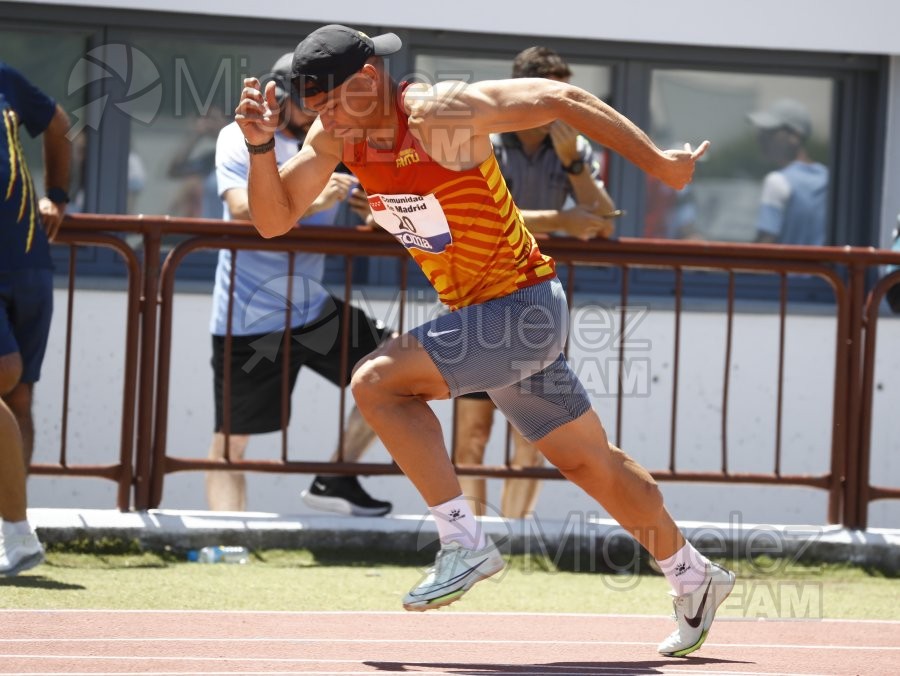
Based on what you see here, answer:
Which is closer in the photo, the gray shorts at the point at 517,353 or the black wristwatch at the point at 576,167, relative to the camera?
the gray shorts at the point at 517,353

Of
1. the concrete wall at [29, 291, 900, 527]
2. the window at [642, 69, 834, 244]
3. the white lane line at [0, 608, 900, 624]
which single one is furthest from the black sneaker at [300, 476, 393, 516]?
the window at [642, 69, 834, 244]

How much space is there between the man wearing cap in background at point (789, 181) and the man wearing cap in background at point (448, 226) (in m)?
5.52

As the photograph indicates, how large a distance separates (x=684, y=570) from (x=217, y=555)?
2.49 m

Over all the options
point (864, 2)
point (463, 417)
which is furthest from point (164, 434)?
point (864, 2)

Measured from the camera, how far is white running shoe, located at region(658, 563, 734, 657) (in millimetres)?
4801

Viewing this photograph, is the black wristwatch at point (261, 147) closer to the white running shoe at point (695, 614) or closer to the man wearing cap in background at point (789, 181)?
the white running shoe at point (695, 614)

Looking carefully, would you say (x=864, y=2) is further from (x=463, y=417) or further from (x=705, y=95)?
(x=463, y=417)

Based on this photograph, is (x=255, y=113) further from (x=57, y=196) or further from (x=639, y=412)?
(x=639, y=412)

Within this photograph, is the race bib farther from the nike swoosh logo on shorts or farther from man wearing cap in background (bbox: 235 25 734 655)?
the nike swoosh logo on shorts

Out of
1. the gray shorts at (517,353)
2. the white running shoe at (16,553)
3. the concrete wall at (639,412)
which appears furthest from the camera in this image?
the concrete wall at (639,412)

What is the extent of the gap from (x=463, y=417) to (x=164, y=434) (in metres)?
1.40

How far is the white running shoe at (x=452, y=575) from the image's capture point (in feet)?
14.3

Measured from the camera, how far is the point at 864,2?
9.49 metres

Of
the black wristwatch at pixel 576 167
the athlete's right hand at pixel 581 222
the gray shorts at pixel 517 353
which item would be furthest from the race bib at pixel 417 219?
the black wristwatch at pixel 576 167
